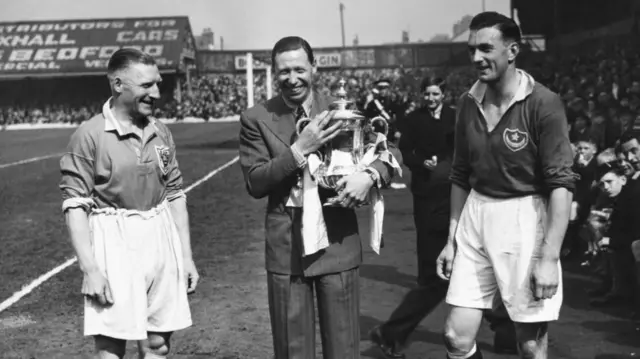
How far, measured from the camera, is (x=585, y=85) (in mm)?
22219

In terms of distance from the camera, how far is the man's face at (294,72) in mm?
4020

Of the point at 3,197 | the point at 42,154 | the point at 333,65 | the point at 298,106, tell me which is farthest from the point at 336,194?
the point at 333,65

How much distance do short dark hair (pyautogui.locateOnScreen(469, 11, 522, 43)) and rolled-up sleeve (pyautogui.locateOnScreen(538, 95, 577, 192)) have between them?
1.23 feet

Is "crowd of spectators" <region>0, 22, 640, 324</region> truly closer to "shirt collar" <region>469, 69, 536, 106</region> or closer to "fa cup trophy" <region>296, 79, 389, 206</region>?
"shirt collar" <region>469, 69, 536, 106</region>

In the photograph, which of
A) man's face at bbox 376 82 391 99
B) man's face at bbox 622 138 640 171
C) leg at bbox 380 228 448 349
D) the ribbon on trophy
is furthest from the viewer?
man's face at bbox 376 82 391 99

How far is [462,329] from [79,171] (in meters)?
2.04

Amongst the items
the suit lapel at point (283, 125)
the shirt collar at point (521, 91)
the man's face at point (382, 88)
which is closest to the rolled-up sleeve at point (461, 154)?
the shirt collar at point (521, 91)

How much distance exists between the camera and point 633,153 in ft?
24.5

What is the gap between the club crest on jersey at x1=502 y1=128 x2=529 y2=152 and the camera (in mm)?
3957

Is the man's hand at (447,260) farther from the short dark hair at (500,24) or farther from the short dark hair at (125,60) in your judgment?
the short dark hair at (125,60)

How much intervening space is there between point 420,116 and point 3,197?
11.5 m

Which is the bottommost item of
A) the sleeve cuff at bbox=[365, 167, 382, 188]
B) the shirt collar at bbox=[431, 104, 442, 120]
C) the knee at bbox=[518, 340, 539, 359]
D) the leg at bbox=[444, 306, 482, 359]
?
the knee at bbox=[518, 340, 539, 359]

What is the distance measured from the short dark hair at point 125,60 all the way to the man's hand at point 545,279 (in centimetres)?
217

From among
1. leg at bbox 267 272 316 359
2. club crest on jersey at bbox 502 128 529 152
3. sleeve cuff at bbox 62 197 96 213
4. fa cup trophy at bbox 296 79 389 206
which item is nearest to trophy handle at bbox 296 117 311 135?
fa cup trophy at bbox 296 79 389 206
